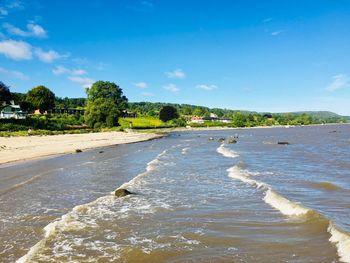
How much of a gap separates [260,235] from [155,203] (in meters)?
6.99

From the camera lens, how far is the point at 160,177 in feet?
91.2

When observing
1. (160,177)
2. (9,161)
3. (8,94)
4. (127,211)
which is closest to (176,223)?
(127,211)

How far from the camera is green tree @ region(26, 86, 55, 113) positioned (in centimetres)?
12706

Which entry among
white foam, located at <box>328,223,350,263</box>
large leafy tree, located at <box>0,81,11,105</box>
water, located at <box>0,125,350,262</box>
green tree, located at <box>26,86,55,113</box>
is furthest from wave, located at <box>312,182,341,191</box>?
green tree, located at <box>26,86,55,113</box>

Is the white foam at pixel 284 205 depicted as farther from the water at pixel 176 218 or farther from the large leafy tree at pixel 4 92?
the large leafy tree at pixel 4 92

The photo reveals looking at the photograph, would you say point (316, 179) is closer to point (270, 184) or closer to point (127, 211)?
point (270, 184)

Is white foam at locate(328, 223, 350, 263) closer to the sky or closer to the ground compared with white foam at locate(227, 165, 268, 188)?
closer to the sky

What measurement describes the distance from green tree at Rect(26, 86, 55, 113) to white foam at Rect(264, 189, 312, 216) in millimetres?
120130

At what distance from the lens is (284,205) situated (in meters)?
17.5

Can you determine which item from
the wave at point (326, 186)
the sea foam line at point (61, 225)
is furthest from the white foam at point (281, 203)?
the sea foam line at point (61, 225)

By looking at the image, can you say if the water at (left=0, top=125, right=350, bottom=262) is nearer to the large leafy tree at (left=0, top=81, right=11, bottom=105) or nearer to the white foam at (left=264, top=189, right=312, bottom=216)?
the white foam at (left=264, top=189, right=312, bottom=216)

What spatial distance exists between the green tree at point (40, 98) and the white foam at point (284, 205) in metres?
120

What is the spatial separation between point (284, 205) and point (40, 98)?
123m

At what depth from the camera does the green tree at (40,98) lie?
417 ft
